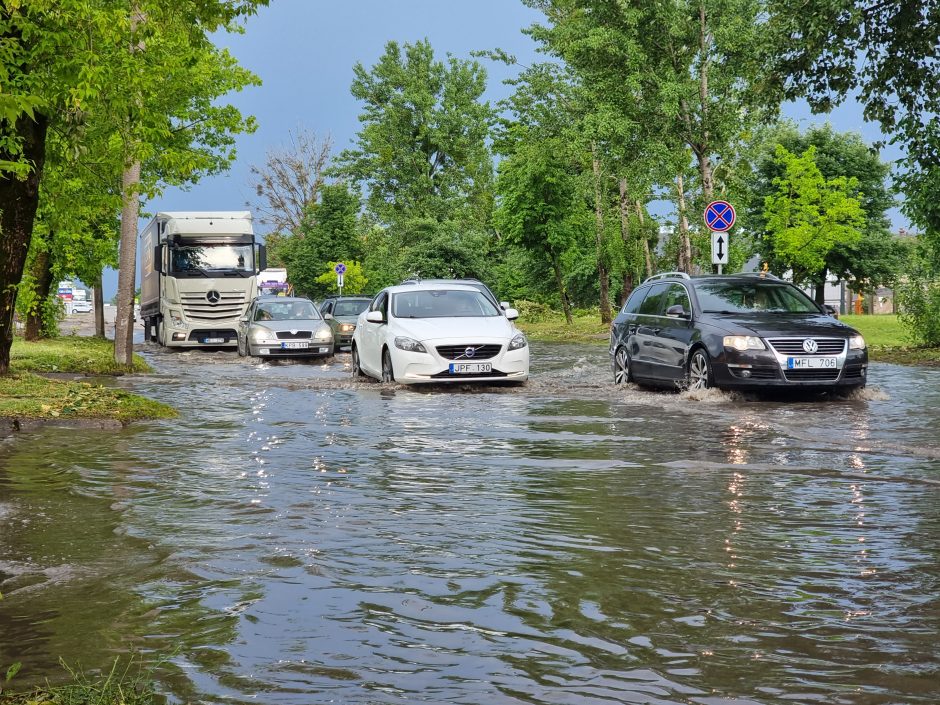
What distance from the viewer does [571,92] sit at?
49.7m

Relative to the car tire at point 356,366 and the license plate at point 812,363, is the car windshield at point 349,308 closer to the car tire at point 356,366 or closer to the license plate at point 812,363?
the car tire at point 356,366

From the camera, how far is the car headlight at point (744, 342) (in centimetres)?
1631

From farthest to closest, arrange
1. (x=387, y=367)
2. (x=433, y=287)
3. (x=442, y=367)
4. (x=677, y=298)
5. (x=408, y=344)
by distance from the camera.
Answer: (x=433, y=287) → (x=387, y=367) → (x=408, y=344) → (x=442, y=367) → (x=677, y=298)

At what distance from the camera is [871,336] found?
40.5m

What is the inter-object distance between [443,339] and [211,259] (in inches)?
762

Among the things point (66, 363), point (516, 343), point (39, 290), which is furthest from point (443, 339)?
point (39, 290)

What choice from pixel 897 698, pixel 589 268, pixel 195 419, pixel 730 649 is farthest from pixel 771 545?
pixel 589 268

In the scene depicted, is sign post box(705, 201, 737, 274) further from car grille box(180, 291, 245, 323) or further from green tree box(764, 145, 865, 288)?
green tree box(764, 145, 865, 288)

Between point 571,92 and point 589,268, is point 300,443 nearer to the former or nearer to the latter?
point 571,92

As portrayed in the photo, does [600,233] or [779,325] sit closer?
[779,325]

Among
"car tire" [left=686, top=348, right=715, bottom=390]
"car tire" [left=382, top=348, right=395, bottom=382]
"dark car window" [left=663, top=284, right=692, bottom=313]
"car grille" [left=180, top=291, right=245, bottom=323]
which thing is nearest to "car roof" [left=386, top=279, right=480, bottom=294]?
"car tire" [left=382, top=348, right=395, bottom=382]

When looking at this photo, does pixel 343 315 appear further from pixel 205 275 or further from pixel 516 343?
pixel 516 343

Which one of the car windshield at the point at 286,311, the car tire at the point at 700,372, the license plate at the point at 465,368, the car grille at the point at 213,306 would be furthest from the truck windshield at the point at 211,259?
the car tire at the point at 700,372

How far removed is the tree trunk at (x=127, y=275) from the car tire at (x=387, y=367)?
20.6 ft
